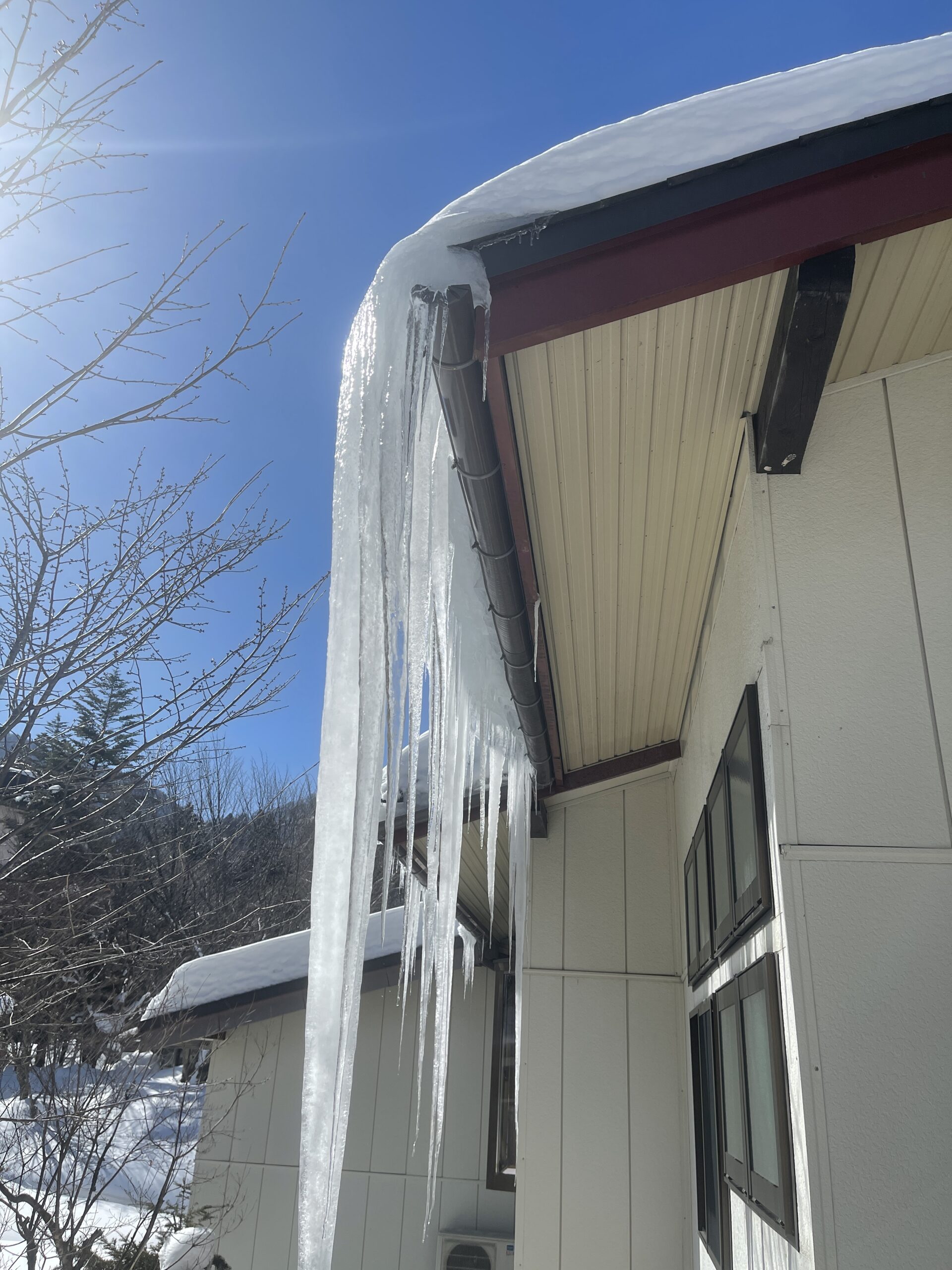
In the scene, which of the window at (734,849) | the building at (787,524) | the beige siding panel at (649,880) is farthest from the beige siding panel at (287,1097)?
the building at (787,524)

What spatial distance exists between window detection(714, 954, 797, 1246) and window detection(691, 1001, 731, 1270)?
178 mm

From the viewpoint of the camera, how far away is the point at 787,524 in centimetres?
223

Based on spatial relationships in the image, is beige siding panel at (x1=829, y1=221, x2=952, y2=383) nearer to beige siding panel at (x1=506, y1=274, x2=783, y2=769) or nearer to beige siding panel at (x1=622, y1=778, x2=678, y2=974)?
beige siding panel at (x1=506, y1=274, x2=783, y2=769)

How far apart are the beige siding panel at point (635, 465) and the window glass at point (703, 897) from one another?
84 cm

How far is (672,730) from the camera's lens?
15.3 ft

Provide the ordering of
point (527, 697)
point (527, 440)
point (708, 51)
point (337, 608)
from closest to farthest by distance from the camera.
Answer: point (337, 608) → point (527, 440) → point (527, 697) → point (708, 51)

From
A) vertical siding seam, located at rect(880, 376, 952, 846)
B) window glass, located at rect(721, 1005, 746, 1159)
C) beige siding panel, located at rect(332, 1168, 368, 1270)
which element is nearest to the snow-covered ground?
beige siding panel, located at rect(332, 1168, 368, 1270)

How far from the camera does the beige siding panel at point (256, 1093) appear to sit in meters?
6.48

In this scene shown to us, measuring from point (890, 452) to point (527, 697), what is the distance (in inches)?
59.4

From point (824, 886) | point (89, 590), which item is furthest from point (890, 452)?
point (89, 590)

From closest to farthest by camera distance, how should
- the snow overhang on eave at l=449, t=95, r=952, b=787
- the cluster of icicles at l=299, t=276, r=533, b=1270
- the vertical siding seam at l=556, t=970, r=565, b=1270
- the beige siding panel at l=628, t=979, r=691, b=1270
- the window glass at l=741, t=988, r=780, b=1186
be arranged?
the cluster of icicles at l=299, t=276, r=533, b=1270
the snow overhang on eave at l=449, t=95, r=952, b=787
the window glass at l=741, t=988, r=780, b=1186
the beige siding panel at l=628, t=979, r=691, b=1270
the vertical siding seam at l=556, t=970, r=565, b=1270

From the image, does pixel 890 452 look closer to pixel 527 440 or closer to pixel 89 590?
pixel 527 440

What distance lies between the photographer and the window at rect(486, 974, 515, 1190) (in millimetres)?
6375

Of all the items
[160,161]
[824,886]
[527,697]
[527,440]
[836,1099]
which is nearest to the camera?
[836,1099]
